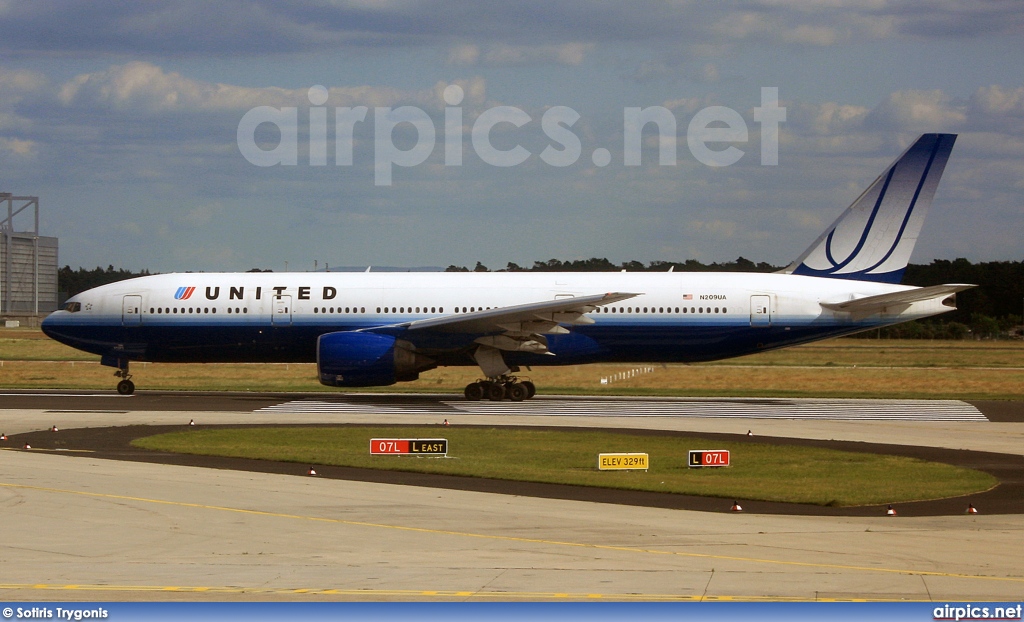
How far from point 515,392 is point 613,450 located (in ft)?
43.2

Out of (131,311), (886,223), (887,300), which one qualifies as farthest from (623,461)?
(131,311)

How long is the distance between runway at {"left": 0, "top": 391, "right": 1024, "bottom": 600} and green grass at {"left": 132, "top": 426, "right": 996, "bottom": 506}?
201 cm

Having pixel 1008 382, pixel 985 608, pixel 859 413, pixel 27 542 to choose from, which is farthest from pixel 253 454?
pixel 1008 382

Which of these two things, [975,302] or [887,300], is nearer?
[887,300]

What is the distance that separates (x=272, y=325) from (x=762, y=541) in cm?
2536

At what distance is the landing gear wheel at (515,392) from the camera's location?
36.7m

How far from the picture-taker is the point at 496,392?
3662cm

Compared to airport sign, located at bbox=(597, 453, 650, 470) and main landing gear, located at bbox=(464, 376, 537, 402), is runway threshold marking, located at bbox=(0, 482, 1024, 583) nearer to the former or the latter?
airport sign, located at bbox=(597, 453, 650, 470)

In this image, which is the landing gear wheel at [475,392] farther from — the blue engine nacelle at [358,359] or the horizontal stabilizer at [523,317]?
the blue engine nacelle at [358,359]

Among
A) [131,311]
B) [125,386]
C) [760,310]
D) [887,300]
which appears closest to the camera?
[887,300]

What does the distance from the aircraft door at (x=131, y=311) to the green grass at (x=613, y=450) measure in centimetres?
1185

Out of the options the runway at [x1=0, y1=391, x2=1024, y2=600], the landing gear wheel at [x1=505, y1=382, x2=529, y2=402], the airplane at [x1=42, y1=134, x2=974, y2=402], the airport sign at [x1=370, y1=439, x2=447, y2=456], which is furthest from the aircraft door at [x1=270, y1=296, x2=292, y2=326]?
the runway at [x1=0, y1=391, x2=1024, y2=600]

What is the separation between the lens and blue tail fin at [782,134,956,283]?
36.6m

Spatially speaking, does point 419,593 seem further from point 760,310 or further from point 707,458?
point 760,310
